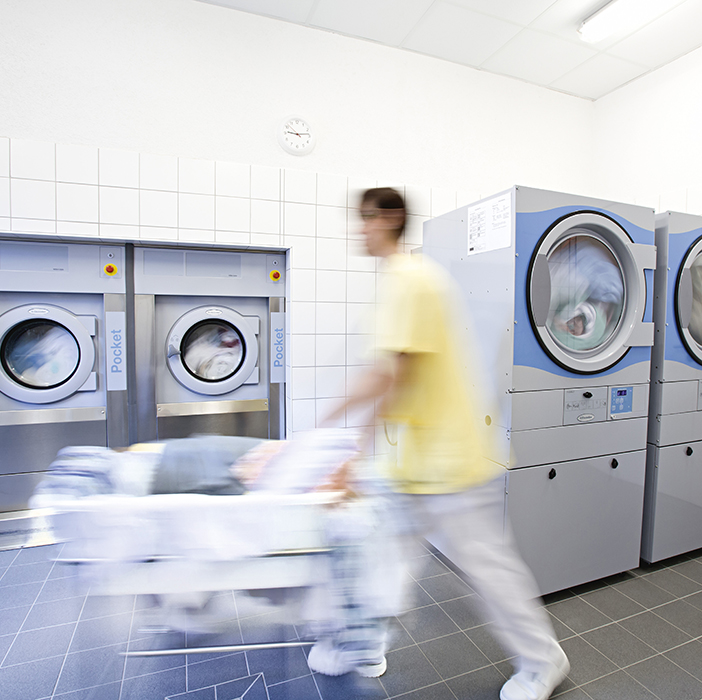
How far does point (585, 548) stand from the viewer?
203cm

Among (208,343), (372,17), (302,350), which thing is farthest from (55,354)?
(372,17)

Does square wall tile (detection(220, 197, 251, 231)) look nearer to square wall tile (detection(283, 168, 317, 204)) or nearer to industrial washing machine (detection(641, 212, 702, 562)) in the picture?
square wall tile (detection(283, 168, 317, 204))

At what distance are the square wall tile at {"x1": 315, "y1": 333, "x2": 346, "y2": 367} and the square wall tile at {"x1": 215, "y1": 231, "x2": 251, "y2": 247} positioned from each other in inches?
25.8

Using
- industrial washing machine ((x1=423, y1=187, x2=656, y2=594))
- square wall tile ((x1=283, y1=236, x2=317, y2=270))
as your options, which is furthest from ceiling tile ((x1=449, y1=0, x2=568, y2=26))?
square wall tile ((x1=283, y1=236, x2=317, y2=270))

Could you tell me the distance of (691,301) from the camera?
227cm

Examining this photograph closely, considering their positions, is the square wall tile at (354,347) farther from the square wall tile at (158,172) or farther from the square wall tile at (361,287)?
the square wall tile at (158,172)

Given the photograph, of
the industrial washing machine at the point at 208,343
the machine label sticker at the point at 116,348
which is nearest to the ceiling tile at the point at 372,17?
the industrial washing machine at the point at 208,343

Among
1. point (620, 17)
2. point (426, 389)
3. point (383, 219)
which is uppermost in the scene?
point (620, 17)

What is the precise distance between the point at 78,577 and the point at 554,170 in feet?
11.8

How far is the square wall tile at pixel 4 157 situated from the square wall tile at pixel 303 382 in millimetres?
1660

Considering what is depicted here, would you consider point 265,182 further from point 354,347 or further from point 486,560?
point 486,560

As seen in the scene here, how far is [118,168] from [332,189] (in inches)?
43.9

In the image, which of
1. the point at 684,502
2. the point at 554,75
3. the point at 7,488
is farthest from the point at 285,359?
the point at 554,75

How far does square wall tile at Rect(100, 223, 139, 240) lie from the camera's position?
2341 mm
